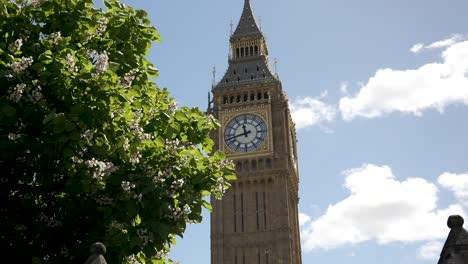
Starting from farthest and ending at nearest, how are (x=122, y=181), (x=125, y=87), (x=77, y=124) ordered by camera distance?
(x=125, y=87) < (x=122, y=181) < (x=77, y=124)

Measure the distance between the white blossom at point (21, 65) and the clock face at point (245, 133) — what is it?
1936 inches

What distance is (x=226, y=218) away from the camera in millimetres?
58969

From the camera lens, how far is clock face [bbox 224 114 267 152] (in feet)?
196

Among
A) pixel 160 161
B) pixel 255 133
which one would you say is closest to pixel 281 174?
pixel 255 133

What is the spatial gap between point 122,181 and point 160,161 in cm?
95

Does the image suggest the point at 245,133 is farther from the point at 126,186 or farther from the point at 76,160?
the point at 76,160

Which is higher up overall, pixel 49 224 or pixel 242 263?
pixel 242 263

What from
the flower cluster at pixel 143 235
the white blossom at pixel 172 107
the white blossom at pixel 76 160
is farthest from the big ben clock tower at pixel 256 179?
the white blossom at pixel 76 160

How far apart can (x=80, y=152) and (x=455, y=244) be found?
6.13 metres

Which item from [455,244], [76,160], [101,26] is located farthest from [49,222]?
[455,244]

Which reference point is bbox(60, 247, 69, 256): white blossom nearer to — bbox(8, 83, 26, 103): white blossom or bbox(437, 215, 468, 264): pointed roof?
bbox(8, 83, 26, 103): white blossom

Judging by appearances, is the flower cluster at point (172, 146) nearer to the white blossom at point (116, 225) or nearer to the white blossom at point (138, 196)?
the white blossom at point (138, 196)

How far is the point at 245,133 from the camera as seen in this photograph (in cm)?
5994

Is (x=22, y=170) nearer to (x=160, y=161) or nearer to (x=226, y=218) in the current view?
(x=160, y=161)
